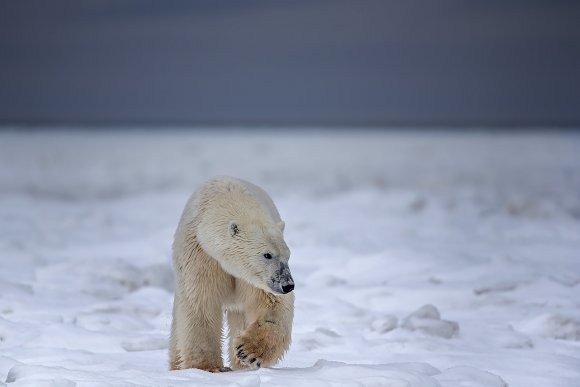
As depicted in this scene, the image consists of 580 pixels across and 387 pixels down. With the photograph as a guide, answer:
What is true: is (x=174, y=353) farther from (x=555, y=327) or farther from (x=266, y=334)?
(x=555, y=327)

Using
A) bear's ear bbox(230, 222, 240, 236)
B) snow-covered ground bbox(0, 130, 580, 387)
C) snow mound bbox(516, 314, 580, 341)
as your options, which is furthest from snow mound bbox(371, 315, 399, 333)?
→ bear's ear bbox(230, 222, 240, 236)

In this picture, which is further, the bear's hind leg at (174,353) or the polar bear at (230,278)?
the bear's hind leg at (174,353)

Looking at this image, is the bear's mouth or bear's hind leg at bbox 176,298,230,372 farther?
bear's hind leg at bbox 176,298,230,372

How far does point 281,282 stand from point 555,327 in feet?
7.82

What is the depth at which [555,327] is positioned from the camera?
5.27m

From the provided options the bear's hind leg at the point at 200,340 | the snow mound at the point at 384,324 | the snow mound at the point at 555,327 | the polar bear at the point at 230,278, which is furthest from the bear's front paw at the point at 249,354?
the snow mound at the point at 555,327

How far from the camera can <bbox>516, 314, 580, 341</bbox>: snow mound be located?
17.1 ft

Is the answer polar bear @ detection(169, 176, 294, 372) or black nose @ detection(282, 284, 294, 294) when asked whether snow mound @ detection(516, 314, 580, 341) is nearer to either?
polar bear @ detection(169, 176, 294, 372)

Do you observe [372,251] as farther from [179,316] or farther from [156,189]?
[156,189]

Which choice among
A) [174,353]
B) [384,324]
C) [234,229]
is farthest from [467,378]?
[384,324]

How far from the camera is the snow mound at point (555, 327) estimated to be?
5.22 m

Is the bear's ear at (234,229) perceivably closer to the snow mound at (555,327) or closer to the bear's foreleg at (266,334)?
the bear's foreleg at (266,334)

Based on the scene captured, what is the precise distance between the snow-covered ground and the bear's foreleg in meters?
0.09

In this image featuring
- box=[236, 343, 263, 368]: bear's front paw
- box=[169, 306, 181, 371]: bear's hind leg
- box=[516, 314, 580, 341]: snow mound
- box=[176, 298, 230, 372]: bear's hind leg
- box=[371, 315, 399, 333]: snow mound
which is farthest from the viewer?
box=[371, 315, 399, 333]: snow mound
